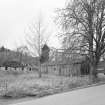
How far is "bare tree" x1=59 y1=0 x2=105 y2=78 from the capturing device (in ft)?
48.9

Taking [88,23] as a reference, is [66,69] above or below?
below

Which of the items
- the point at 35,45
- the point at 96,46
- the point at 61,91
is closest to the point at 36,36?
the point at 35,45

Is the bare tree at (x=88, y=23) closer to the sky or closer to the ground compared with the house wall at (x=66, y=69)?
closer to the sky

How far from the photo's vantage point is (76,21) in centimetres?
1509

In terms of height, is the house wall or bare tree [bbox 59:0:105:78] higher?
bare tree [bbox 59:0:105:78]

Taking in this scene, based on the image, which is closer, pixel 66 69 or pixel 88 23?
pixel 88 23

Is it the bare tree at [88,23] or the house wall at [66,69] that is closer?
the bare tree at [88,23]

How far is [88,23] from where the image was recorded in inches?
597

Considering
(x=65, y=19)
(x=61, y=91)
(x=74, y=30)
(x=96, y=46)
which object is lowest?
(x=61, y=91)

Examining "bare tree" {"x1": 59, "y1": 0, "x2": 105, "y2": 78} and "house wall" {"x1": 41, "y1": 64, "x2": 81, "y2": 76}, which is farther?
"house wall" {"x1": 41, "y1": 64, "x2": 81, "y2": 76}

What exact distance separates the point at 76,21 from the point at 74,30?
947 mm

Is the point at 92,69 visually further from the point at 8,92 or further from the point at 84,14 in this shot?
the point at 8,92

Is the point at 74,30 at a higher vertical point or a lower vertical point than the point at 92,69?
higher

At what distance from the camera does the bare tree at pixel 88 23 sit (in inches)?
587
